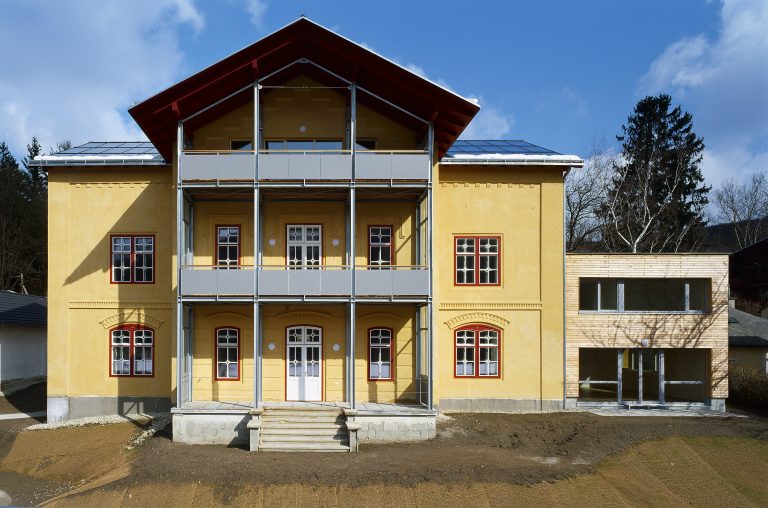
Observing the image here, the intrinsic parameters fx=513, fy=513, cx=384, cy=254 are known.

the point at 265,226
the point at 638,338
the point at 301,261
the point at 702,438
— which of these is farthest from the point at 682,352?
the point at 265,226

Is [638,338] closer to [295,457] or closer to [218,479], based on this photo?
[295,457]

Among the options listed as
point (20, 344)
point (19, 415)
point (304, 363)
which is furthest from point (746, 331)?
point (20, 344)

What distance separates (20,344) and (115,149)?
1311 cm

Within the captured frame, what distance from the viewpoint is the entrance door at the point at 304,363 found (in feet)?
53.8

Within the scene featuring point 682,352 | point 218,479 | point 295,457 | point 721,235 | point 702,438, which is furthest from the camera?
point 721,235

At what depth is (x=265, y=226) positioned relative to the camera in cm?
1662

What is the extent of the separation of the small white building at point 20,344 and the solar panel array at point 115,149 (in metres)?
10.5

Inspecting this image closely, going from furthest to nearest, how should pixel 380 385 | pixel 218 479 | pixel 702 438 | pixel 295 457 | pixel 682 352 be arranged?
pixel 682 352, pixel 380 385, pixel 702 438, pixel 295 457, pixel 218 479

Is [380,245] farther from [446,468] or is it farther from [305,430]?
[446,468]

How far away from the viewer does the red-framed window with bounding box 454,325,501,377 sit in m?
16.9

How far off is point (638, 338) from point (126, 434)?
1649 cm

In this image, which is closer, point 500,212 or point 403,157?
point 403,157

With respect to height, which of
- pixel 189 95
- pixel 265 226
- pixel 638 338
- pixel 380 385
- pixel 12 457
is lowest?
pixel 12 457

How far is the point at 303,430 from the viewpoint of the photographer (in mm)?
14055
